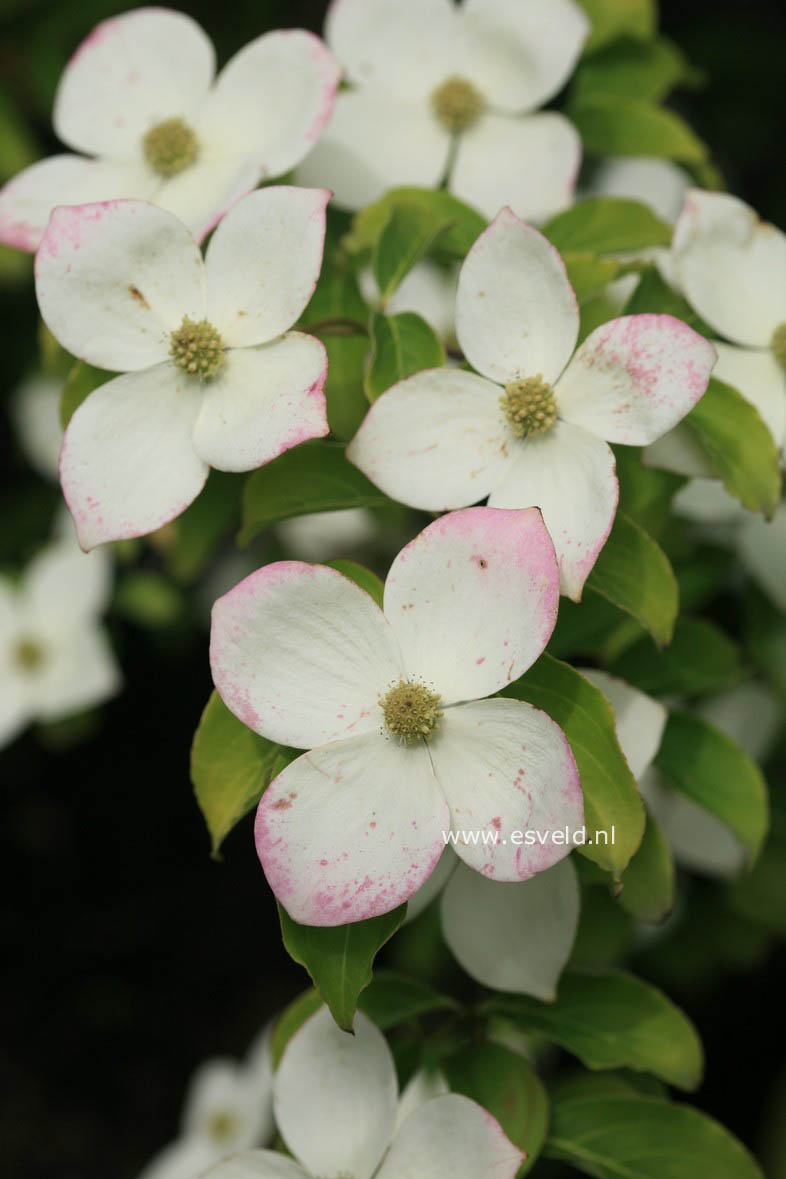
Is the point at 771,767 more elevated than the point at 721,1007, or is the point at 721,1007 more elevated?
the point at 771,767

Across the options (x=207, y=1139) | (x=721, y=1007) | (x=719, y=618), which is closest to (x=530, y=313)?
(x=719, y=618)

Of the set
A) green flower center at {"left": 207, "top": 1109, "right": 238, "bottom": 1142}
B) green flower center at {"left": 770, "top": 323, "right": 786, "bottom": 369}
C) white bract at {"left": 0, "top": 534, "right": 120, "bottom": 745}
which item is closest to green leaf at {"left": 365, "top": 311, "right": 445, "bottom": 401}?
green flower center at {"left": 770, "top": 323, "right": 786, "bottom": 369}

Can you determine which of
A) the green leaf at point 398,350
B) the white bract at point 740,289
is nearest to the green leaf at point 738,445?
the white bract at point 740,289

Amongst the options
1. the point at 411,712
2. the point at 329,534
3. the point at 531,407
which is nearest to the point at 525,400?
the point at 531,407

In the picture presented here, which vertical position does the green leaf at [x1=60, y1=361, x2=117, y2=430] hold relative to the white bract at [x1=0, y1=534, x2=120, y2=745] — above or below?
above

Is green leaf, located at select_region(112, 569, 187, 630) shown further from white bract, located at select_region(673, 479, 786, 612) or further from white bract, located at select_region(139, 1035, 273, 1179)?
white bract, located at select_region(673, 479, 786, 612)

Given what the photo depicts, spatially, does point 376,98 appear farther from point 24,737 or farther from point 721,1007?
point 721,1007
